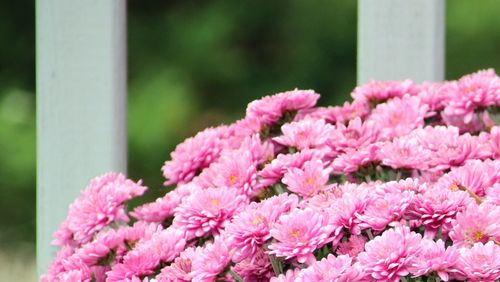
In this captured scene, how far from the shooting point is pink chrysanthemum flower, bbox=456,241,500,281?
1086 millimetres

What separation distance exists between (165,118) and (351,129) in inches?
77.7

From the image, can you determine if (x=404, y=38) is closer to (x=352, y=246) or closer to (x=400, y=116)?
(x=400, y=116)

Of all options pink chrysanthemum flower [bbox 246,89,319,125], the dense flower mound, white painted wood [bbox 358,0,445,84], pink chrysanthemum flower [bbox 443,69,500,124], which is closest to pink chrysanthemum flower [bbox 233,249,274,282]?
the dense flower mound

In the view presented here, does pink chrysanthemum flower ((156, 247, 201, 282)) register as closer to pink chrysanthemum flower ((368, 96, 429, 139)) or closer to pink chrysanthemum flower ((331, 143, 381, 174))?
pink chrysanthemum flower ((331, 143, 381, 174))

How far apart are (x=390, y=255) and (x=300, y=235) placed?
11cm

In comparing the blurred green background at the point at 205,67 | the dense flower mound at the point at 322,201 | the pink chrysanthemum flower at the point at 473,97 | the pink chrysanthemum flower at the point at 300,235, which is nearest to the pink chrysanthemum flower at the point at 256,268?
the dense flower mound at the point at 322,201

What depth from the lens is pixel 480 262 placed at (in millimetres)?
1093

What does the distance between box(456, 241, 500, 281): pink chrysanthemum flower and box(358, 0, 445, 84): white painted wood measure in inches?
34.4

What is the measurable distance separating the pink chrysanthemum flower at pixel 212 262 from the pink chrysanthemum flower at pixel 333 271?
12cm

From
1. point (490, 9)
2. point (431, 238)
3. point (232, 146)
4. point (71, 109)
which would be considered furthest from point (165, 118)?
point (431, 238)

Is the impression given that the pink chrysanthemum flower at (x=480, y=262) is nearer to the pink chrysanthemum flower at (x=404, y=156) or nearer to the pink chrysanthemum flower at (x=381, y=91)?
the pink chrysanthemum flower at (x=404, y=156)

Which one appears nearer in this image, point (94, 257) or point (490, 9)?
point (94, 257)

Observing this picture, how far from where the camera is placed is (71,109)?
2.04 metres

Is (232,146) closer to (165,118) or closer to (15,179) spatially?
(165,118)
